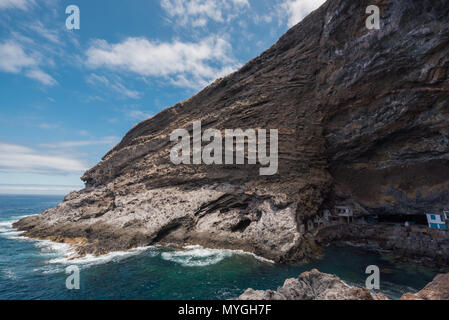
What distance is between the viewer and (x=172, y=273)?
19516 mm

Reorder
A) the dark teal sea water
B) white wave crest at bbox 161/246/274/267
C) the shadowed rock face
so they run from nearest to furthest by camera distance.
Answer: the dark teal sea water
white wave crest at bbox 161/246/274/267
the shadowed rock face

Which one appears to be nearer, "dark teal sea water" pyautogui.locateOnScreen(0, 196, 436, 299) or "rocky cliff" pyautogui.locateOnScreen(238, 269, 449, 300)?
"rocky cliff" pyautogui.locateOnScreen(238, 269, 449, 300)

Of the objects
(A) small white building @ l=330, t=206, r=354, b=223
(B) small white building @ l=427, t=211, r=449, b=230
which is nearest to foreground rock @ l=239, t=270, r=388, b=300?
A: (B) small white building @ l=427, t=211, r=449, b=230

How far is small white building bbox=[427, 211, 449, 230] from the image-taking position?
2468 centimetres

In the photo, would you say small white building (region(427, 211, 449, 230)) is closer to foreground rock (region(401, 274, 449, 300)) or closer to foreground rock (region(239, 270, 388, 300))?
Result: foreground rock (region(401, 274, 449, 300))

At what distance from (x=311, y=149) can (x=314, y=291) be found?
965 inches

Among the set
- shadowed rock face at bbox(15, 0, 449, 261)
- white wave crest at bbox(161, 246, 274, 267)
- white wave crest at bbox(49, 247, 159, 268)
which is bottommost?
white wave crest at bbox(49, 247, 159, 268)

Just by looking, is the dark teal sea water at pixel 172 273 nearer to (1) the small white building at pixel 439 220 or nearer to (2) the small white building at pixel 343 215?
(2) the small white building at pixel 343 215

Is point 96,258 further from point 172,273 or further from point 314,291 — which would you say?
point 314,291

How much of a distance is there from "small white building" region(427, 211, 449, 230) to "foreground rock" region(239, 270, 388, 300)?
74.4ft

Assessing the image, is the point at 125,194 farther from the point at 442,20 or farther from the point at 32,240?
the point at 442,20

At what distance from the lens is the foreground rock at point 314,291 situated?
30.7 ft

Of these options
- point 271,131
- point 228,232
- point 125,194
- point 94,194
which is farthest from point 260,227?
point 94,194

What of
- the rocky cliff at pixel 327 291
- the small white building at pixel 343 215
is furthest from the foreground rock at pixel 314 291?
the small white building at pixel 343 215
